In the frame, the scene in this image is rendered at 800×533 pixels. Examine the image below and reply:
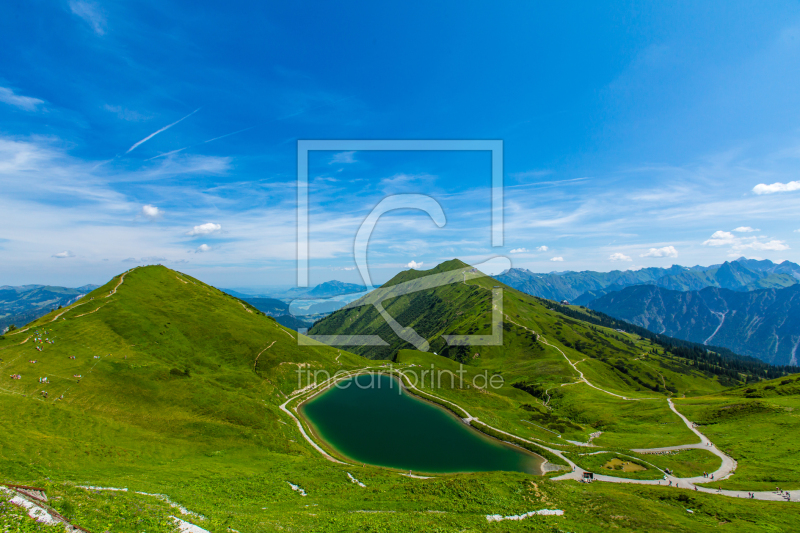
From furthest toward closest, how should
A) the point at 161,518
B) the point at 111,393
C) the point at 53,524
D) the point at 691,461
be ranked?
the point at 691,461, the point at 111,393, the point at 161,518, the point at 53,524

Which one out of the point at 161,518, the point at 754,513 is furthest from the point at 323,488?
the point at 754,513

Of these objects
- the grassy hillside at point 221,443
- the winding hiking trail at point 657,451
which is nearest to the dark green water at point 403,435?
the winding hiking trail at point 657,451

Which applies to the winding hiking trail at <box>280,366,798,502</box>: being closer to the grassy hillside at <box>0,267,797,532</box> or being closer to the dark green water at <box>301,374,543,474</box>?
the grassy hillside at <box>0,267,797,532</box>

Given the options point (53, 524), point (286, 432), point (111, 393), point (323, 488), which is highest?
point (53, 524)

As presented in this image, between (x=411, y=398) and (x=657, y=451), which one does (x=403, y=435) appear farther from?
(x=657, y=451)

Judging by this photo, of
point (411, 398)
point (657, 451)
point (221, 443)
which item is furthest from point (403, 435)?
point (657, 451)

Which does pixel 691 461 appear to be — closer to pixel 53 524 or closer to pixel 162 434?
pixel 53 524

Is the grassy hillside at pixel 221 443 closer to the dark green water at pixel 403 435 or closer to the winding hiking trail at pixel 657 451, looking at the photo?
the winding hiking trail at pixel 657 451
